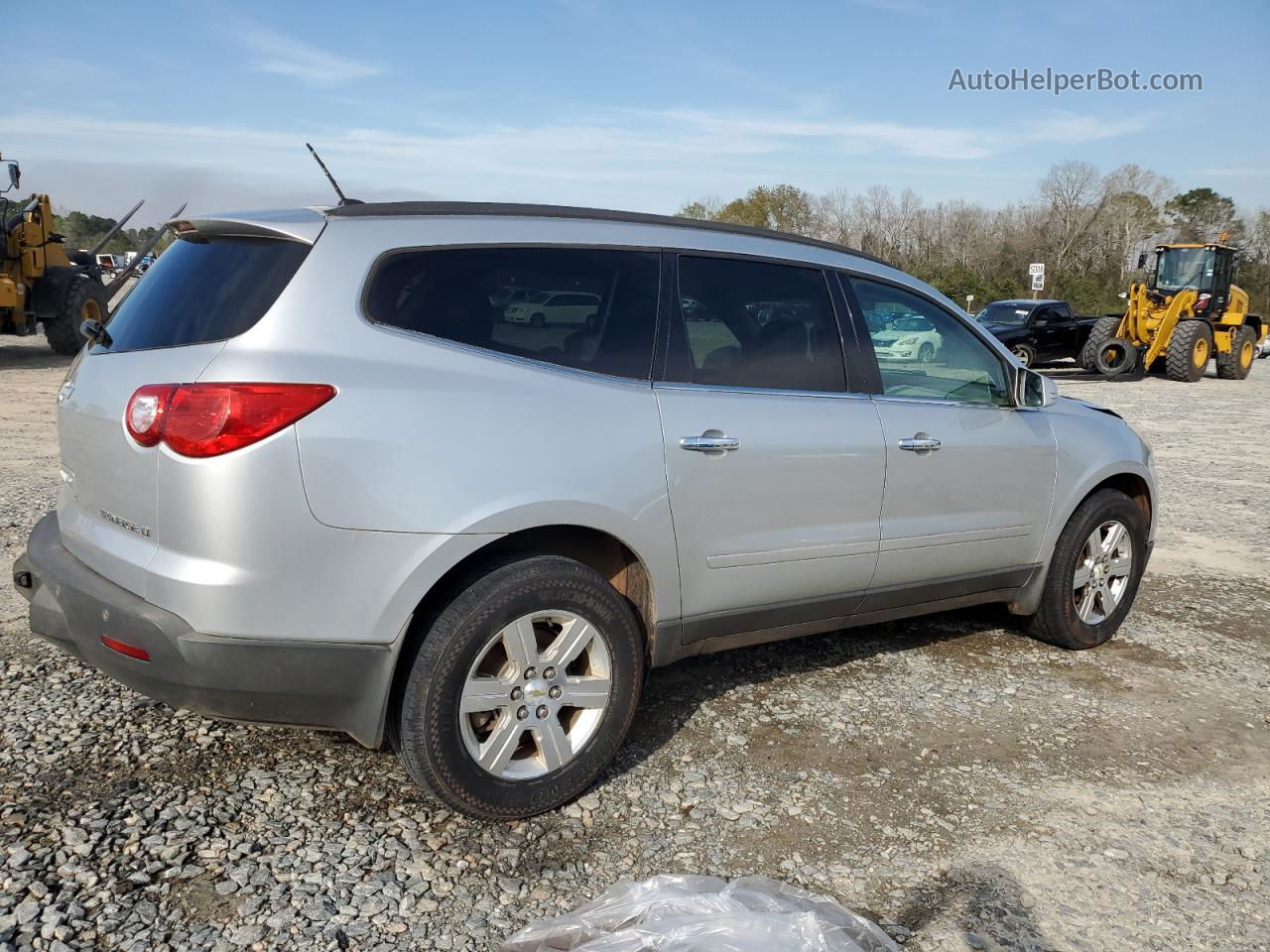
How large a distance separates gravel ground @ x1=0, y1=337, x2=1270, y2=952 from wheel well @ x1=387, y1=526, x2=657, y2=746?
1.60 ft

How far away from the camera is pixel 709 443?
327 centimetres

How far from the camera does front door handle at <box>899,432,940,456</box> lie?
3838mm

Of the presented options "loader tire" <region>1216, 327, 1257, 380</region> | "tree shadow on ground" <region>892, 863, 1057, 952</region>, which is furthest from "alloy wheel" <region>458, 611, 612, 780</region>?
"loader tire" <region>1216, 327, 1257, 380</region>

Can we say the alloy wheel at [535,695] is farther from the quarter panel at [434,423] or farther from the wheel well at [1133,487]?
the wheel well at [1133,487]

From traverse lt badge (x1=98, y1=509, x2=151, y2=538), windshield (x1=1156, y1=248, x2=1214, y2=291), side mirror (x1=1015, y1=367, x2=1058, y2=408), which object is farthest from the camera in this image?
windshield (x1=1156, y1=248, x2=1214, y2=291)

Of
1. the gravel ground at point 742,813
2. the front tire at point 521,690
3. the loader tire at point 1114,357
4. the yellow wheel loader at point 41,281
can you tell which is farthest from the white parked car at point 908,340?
the loader tire at point 1114,357

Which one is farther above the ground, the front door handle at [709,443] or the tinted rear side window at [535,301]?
the tinted rear side window at [535,301]

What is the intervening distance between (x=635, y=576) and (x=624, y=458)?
0.43m

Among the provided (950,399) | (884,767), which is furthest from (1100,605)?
(884,767)

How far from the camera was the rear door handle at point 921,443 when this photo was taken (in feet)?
12.6

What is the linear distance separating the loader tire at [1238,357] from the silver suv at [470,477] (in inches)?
830

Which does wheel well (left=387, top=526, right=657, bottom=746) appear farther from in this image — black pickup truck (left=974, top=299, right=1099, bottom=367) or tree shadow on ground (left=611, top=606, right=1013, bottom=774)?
black pickup truck (left=974, top=299, right=1099, bottom=367)

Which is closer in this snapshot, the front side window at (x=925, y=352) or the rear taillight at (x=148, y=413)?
the rear taillight at (x=148, y=413)

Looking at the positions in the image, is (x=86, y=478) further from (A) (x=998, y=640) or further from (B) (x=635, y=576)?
(A) (x=998, y=640)
